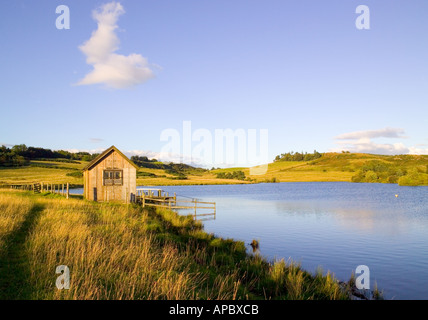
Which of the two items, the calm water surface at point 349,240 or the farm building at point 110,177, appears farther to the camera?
the farm building at point 110,177

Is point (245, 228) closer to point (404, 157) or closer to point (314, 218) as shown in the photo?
point (314, 218)

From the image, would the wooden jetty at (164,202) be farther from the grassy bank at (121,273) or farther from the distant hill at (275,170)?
the distant hill at (275,170)

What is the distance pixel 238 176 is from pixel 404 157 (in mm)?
75126

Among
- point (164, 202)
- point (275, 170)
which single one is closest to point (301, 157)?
point (275, 170)

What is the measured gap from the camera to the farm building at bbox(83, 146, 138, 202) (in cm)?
3341

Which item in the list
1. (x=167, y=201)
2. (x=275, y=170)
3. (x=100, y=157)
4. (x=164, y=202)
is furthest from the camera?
(x=275, y=170)

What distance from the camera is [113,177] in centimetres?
3438

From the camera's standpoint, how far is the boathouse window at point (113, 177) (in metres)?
34.0

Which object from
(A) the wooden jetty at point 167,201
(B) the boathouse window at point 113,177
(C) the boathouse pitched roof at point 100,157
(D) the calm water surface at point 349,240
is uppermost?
(C) the boathouse pitched roof at point 100,157

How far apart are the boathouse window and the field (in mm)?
41709

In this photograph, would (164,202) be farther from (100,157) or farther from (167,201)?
(100,157)

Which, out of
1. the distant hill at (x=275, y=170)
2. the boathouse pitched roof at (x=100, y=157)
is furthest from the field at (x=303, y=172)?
the boathouse pitched roof at (x=100, y=157)

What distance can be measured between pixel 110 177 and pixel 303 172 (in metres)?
127

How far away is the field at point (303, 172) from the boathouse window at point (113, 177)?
41709 mm
